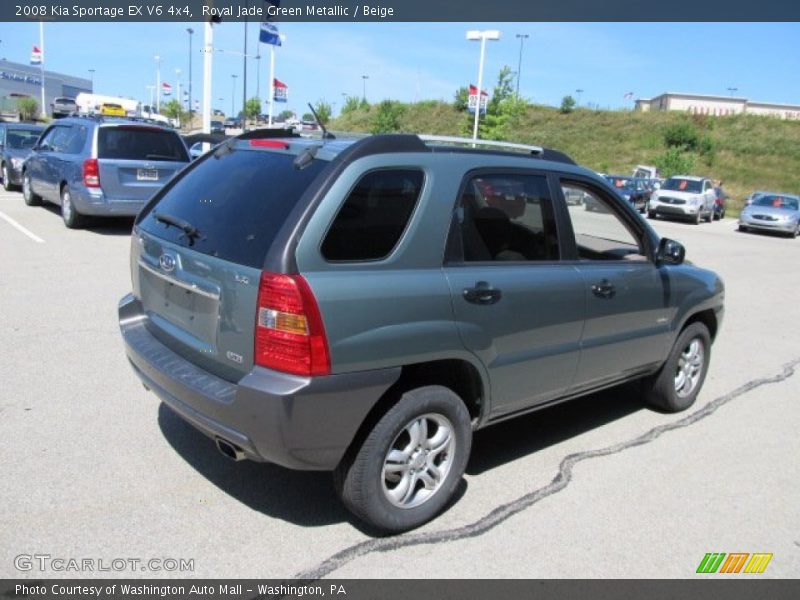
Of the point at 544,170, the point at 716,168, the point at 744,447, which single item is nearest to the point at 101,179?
the point at 544,170

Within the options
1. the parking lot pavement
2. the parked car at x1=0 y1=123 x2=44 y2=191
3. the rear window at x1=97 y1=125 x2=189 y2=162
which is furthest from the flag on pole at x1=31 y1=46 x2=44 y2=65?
the parking lot pavement

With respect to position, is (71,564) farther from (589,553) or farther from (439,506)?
(589,553)

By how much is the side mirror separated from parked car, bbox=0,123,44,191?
15981 mm

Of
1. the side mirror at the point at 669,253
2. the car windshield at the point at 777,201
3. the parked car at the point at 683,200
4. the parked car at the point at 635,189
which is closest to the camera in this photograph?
the side mirror at the point at 669,253

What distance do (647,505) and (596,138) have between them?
57608mm

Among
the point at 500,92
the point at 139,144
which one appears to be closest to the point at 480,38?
the point at 500,92

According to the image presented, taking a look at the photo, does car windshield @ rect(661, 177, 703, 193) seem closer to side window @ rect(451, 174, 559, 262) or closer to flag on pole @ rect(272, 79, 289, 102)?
flag on pole @ rect(272, 79, 289, 102)

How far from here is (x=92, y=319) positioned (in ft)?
21.4

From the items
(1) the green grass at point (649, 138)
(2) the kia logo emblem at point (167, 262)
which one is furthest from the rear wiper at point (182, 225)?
(1) the green grass at point (649, 138)

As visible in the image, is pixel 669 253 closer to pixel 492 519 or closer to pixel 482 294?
pixel 482 294

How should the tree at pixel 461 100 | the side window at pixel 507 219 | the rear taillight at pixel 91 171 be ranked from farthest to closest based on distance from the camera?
the tree at pixel 461 100 → the rear taillight at pixel 91 171 → the side window at pixel 507 219

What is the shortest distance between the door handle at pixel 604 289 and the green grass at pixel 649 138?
42345mm

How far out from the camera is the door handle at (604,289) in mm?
4168

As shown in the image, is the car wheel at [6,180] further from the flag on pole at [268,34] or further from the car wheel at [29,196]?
the flag on pole at [268,34]
